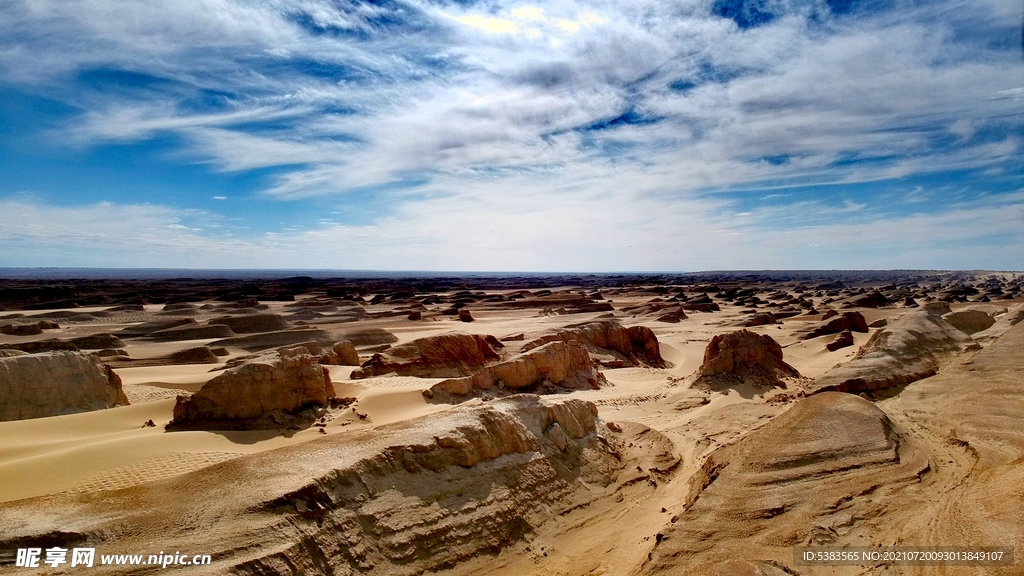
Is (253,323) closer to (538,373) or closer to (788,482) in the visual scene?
(538,373)

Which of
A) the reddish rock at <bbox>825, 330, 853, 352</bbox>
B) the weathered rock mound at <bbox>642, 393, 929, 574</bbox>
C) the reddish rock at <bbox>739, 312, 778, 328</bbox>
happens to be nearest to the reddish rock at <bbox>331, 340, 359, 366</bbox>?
the weathered rock mound at <bbox>642, 393, 929, 574</bbox>

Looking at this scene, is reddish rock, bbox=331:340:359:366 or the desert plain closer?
the desert plain

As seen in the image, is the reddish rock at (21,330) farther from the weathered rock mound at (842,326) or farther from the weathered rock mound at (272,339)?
the weathered rock mound at (842,326)

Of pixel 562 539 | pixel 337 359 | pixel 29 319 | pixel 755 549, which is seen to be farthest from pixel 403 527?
pixel 29 319

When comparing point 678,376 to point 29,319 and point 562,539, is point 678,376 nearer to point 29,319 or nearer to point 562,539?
point 562,539

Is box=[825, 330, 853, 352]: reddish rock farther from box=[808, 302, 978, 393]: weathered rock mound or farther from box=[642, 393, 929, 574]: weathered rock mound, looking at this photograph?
box=[642, 393, 929, 574]: weathered rock mound

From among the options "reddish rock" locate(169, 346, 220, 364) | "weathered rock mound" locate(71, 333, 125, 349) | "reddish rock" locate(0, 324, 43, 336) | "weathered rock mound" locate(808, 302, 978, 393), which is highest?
"weathered rock mound" locate(808, 302, 978, 393)

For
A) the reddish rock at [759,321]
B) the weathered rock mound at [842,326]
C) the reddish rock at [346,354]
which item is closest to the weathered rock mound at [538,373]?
the reddish rock at [346,354]

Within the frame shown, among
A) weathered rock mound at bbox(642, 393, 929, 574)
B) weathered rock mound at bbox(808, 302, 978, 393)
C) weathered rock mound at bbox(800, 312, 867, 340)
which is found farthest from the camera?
weathered rock mound at bbox(800, 312, 867, 340)

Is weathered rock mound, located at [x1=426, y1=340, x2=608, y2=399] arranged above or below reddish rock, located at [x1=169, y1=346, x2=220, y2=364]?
above
